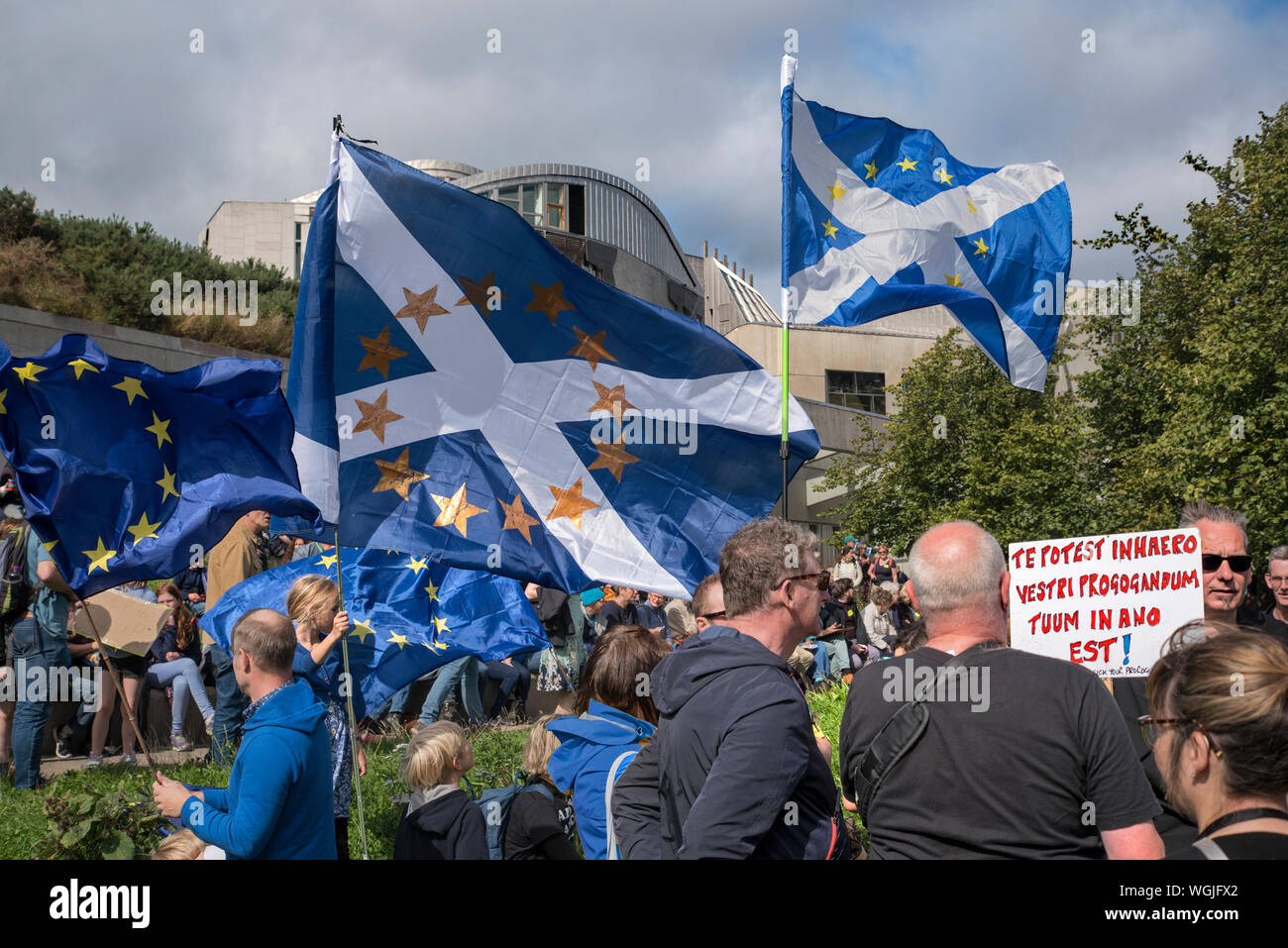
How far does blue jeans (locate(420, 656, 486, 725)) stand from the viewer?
32.8 ft

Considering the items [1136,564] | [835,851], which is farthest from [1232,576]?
[835,851]

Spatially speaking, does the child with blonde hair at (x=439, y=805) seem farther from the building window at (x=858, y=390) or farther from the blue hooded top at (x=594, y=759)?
the building window at (x=858, y=390)

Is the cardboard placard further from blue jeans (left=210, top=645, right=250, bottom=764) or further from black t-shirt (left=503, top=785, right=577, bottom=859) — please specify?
black t-shirt (left=503, top=785, right=577, bottom=859)

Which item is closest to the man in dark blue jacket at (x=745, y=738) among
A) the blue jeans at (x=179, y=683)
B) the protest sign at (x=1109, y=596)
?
the protest sign at (x=1109, y=596)

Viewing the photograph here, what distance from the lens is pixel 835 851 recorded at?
9.49 ft

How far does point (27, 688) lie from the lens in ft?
23.6

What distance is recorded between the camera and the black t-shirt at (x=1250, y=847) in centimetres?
206

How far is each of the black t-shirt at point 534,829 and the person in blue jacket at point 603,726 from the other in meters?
0.32

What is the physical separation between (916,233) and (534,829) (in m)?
6.75

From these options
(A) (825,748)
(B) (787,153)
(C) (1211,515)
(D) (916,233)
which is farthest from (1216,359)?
(A) (825,748)

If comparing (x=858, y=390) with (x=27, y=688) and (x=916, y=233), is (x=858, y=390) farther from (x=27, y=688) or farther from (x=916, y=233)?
(x=27, y=688)

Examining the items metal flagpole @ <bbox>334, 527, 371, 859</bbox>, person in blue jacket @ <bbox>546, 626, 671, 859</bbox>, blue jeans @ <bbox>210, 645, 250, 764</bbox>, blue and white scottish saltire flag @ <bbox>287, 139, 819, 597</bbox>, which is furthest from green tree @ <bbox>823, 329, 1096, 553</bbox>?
person in blue jacket @ <bbox>546, 626, 671, 859</bbox>

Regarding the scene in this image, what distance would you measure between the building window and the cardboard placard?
147 feet
